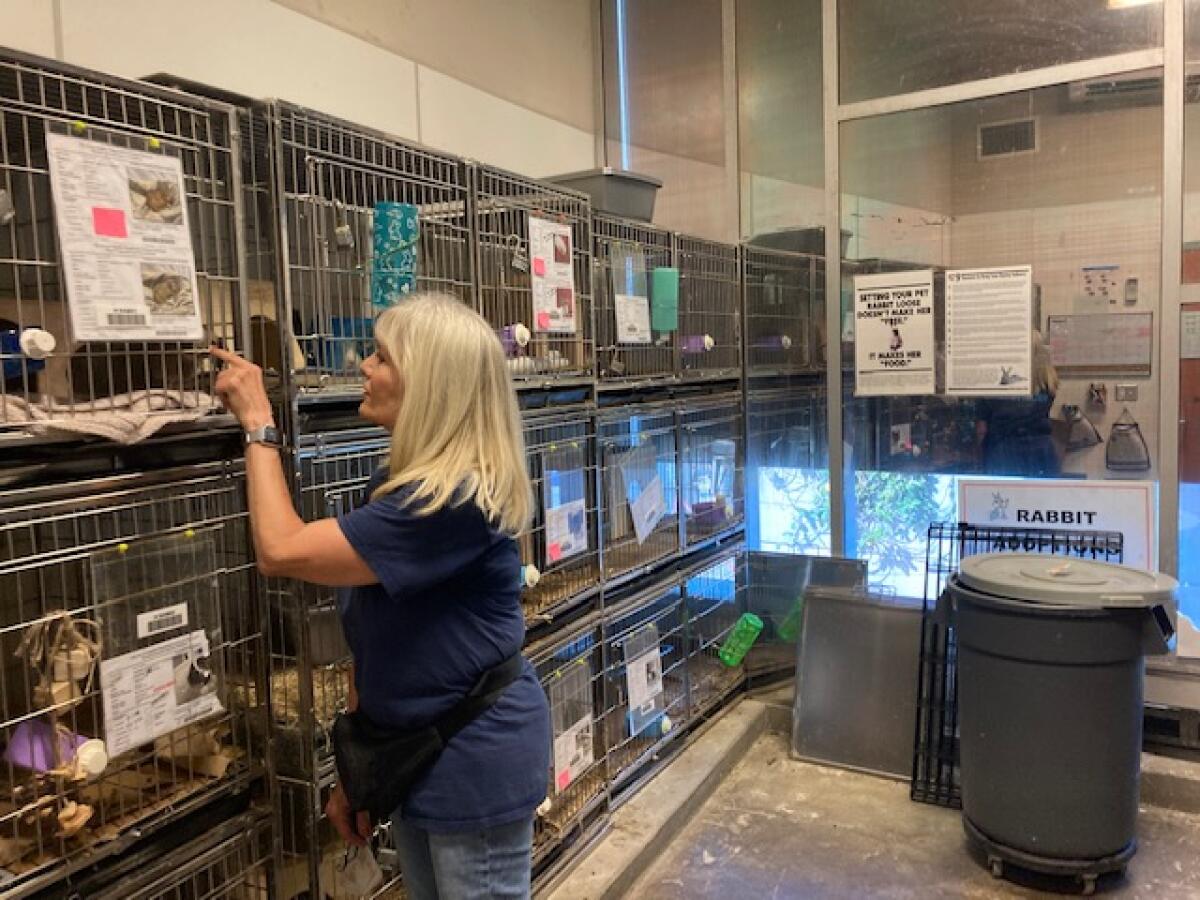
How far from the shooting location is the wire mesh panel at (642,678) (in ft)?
10.1

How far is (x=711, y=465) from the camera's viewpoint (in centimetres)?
379

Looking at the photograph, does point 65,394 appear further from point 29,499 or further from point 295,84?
point 295,84

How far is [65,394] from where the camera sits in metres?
1.57

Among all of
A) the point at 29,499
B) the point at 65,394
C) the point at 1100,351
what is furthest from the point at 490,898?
the point at 1100,351

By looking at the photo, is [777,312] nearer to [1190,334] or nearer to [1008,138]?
[1008,138]

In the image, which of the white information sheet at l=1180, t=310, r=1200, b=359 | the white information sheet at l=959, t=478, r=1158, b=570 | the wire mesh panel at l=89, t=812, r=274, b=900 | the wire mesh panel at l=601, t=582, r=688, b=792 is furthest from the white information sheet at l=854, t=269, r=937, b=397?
the wire mesh panel at l=89, t=812, r=274, b=900

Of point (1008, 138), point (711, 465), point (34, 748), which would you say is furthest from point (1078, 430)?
point (34, 748)

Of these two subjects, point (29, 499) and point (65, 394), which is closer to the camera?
point (29, 499)

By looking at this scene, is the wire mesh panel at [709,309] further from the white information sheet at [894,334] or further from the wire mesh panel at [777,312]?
the white information sheet at [894,334]

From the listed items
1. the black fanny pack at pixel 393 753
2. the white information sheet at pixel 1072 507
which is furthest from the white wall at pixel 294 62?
the white information sheet at pixel 1072 507

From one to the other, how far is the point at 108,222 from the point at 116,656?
27.8 inches

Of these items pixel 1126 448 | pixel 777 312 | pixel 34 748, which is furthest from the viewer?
pixel 777 312

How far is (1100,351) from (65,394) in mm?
3368

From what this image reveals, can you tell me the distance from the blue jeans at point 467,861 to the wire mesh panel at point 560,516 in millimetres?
844
